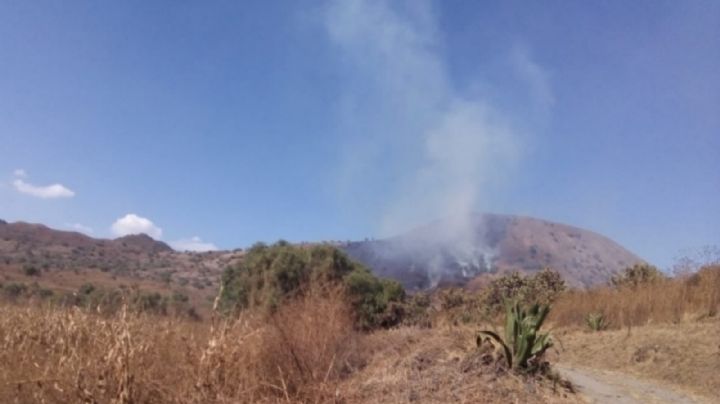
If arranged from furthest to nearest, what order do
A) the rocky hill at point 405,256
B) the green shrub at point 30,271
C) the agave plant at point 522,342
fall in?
the rocky hill at point 405,256, the green shrub at point 30,271, the agave plant at point 522,342

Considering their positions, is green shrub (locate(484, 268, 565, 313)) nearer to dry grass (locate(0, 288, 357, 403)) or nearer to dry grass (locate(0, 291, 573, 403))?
dry grass (locate(0, 291, 573, 403))

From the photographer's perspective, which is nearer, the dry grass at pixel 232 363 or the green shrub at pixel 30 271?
the dry grass at pixel 232 363

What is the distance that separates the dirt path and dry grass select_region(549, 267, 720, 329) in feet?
13.3

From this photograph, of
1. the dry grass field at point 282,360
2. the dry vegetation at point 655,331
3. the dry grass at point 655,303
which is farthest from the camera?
the dry grass at point 655,303

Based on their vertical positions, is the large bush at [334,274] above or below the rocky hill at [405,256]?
below

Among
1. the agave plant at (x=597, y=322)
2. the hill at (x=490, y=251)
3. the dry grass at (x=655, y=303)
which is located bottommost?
the agave plant at (x=597, y=322)

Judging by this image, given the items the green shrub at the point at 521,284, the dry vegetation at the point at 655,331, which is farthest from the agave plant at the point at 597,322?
the green shrub at the point at 521,284

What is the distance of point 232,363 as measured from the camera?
222 inches

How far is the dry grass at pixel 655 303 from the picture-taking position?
12.8 metres

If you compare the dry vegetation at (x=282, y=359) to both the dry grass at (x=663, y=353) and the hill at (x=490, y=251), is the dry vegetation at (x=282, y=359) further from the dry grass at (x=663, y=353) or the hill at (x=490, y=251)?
the hill at (x=490, y=251)

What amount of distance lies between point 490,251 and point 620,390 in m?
98.6

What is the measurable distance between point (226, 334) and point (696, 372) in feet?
24.8

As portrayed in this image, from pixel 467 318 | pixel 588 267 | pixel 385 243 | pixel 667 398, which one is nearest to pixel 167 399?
pixel 667 398

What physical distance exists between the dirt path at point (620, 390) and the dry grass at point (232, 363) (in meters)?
1.08
